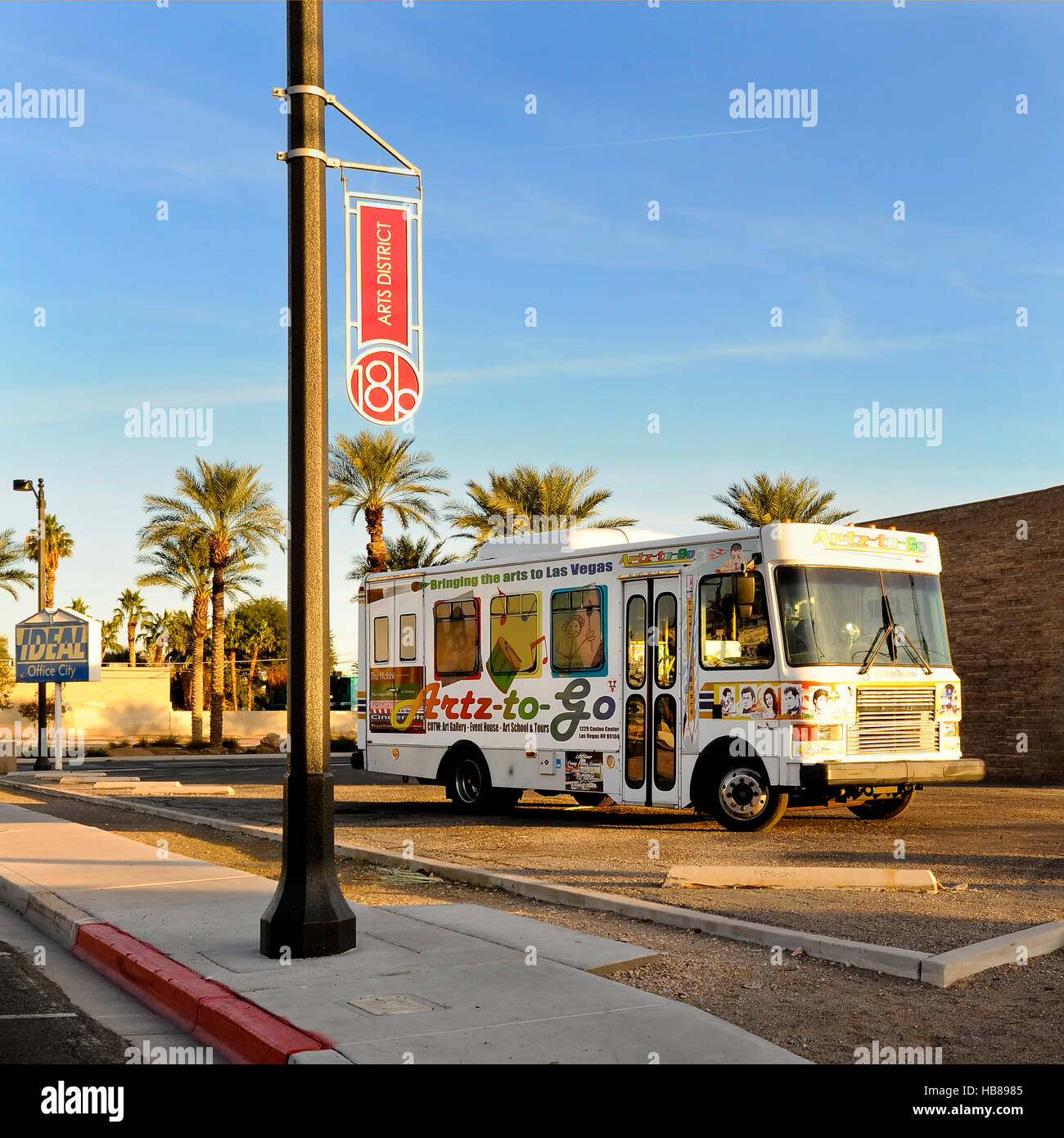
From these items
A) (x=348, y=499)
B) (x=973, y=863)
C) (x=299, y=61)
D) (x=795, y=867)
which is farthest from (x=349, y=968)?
(x=348, y=499)

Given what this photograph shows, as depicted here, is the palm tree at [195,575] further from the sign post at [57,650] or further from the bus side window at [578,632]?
the bus side window at [578,632]

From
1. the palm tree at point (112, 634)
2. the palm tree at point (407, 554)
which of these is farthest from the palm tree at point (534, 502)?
the palm tree at point (112, 634)

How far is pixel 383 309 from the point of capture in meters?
8.54

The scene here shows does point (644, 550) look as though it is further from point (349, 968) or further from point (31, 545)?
point (31, 545)

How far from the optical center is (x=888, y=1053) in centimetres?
561

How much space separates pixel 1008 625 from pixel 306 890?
19018 millimetres

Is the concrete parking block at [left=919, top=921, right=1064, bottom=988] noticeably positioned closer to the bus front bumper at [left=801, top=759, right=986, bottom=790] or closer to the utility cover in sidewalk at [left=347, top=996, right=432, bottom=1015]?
the utility cover in sidewalk at [left=347, top=996, right=432, bottom=1015]

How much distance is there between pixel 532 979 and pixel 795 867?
13.6ft

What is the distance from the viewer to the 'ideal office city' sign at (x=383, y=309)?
329 inches

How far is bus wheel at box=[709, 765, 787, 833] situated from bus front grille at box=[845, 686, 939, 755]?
3.30 feet

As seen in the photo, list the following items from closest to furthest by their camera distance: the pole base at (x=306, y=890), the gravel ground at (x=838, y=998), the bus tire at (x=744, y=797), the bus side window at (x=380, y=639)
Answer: the gravel ground at (x=838, y=998)
the pole base at (x=306, y=890)
the bus tire at (x=744, y=797)
the bus side window at (x=380, y=639)

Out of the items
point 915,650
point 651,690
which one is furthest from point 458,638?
point 915,650

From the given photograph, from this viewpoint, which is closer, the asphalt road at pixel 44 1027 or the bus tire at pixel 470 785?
the asphalt road at pixel 44 1027

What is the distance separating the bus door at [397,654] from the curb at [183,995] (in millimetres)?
8374
